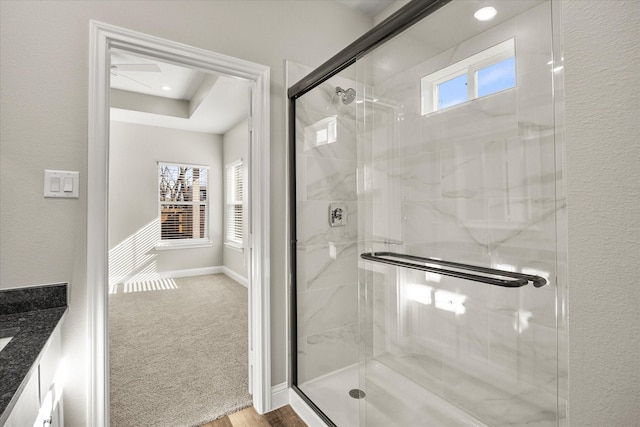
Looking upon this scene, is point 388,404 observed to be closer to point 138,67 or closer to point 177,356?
point 177,356

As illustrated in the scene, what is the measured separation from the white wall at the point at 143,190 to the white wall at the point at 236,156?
0.85 ft

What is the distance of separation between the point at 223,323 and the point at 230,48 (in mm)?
2786

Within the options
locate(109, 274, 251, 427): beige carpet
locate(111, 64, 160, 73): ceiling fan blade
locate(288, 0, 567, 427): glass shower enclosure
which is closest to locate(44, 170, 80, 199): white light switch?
locate(288, 0, 567, 427): glass shower enclosure

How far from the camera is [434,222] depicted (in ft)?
5.44

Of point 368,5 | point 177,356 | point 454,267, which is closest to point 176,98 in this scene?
point 368,5

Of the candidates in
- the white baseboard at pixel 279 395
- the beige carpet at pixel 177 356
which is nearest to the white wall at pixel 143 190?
the beige carpet at pixel 177 356

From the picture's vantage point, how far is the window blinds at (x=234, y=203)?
5555mm

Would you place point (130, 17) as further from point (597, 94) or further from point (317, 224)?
point (597, 94)

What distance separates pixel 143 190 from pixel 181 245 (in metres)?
1.15

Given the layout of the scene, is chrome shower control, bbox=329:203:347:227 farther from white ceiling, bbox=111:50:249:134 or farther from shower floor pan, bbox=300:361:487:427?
white ceiling, bbox=111:50:249:134

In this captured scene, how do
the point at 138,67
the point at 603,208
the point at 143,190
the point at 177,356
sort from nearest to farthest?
the point at 603,208 → the point at 177,356 → the point at 138,67 → the point at 143,190

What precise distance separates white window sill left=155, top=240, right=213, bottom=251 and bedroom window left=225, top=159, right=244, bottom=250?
39cm

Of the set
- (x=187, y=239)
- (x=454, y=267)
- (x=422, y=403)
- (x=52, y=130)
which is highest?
(x=52, y=130)

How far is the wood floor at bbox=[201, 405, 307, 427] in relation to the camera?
183 centimetres
